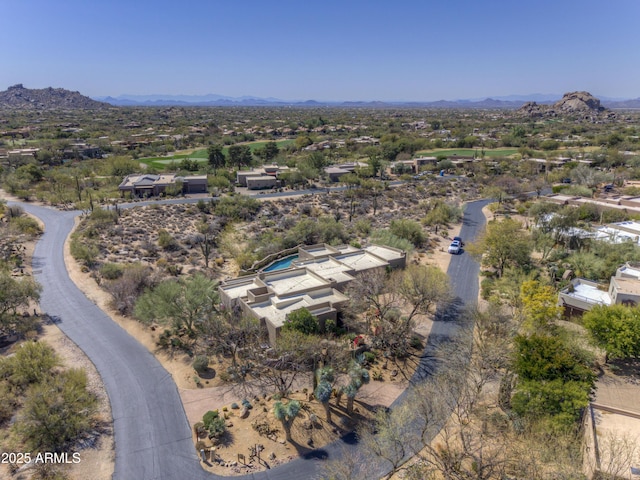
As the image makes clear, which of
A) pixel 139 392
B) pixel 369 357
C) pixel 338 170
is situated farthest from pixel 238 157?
pixel 139 392

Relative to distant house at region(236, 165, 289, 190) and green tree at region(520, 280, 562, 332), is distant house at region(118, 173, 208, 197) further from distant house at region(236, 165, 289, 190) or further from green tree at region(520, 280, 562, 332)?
green tree at region(520, 280, 562, 332)

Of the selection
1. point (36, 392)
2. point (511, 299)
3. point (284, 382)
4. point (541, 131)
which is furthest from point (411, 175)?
point (541, 131)

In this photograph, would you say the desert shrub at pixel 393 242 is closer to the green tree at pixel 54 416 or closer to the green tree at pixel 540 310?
the green tree at pixel 540 310

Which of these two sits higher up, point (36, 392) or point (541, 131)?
point (541, 131)

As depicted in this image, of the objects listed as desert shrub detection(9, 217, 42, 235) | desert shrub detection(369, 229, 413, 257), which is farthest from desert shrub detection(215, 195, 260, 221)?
desert shrub detection(369, 229, 413, 257)

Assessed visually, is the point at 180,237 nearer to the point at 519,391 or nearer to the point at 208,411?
the point at 208,411

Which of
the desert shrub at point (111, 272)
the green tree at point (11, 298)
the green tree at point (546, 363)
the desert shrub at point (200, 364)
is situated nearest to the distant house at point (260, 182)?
the desert shrub at point (111, 272)

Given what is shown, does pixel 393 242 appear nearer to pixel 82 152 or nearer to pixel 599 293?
pixel 599 293
